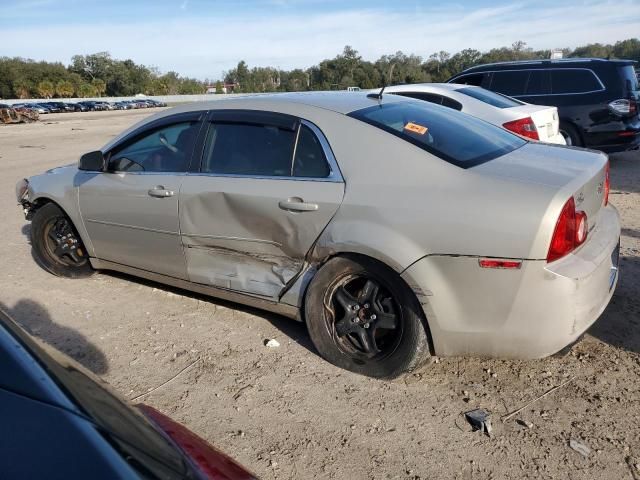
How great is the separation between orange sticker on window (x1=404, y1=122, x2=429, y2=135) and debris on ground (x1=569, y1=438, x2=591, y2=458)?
1875mm

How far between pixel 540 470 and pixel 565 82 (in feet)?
28.7

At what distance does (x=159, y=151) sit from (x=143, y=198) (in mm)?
402

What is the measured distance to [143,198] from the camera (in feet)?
13.5

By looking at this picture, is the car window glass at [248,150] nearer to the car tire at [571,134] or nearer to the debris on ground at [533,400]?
the debris on ground at [533,400]

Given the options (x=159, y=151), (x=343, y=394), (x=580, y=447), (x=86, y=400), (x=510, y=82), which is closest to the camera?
(x=86, y=400)

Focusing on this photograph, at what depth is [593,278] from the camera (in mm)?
2805

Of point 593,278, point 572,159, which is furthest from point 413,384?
point 572,159

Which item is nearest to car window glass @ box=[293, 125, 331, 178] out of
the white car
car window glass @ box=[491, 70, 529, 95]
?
the white car

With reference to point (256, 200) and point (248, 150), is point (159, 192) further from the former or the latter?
point (256, 200)

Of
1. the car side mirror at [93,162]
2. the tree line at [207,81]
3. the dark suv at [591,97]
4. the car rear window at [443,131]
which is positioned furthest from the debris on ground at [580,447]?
the tree line at [207,81]

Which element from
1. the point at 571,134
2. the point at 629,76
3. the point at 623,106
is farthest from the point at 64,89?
the point at 623,106

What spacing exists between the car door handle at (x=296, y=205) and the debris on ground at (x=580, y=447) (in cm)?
182

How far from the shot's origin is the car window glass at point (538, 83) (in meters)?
9.82

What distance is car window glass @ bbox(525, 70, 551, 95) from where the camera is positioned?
9820 mm
